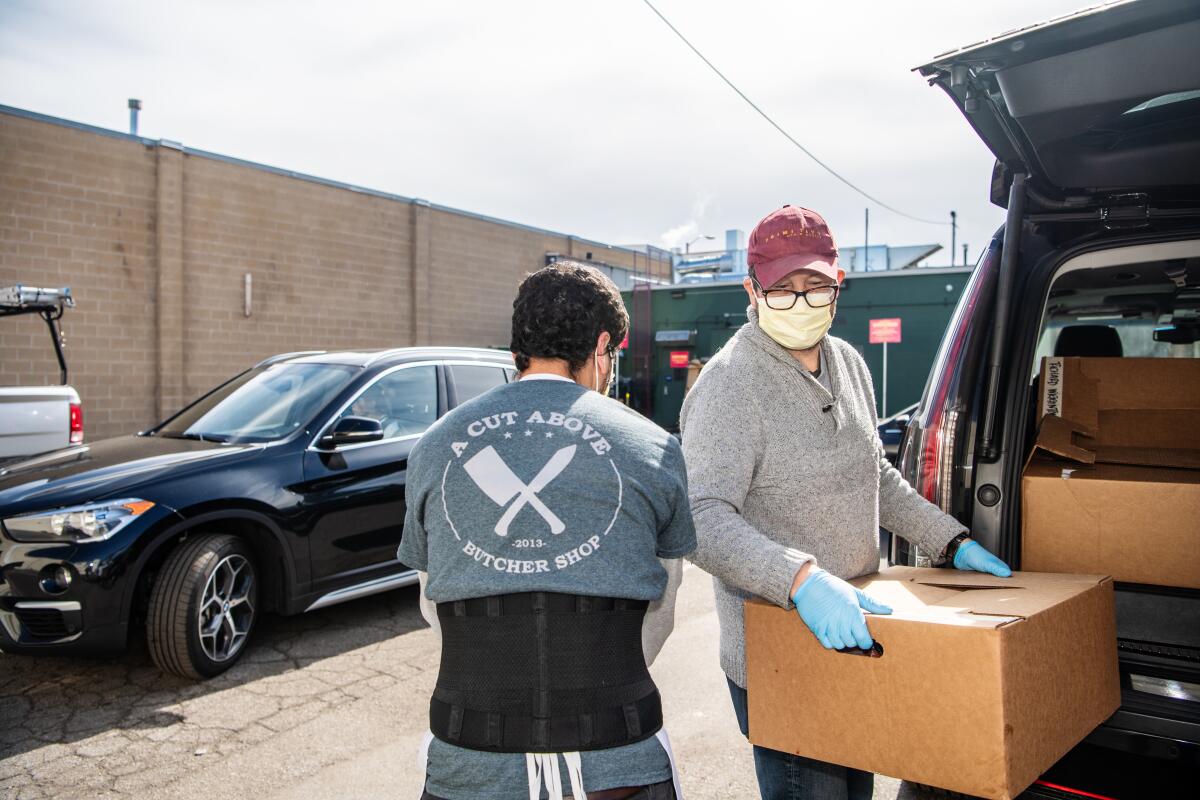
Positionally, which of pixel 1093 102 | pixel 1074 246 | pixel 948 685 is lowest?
pixel 948 685

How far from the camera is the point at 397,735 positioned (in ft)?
12.2

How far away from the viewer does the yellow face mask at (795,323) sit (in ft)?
6.89

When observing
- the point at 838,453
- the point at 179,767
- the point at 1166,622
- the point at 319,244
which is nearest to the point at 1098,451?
the point at 1166,622

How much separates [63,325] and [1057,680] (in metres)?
13.7

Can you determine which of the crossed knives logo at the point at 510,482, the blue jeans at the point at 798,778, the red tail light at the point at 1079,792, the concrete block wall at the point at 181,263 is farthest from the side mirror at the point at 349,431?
the concrete block wall at the point at 181,263

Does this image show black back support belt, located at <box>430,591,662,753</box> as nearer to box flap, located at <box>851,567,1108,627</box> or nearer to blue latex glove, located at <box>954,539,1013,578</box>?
box flap, located at <box>851,567,1108,627</box>

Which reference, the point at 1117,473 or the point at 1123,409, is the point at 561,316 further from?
the point at 1123,409

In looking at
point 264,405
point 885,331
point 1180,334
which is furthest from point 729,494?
point 885,331

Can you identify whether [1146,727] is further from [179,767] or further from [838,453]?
[179,767]

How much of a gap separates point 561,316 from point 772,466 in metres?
0.66

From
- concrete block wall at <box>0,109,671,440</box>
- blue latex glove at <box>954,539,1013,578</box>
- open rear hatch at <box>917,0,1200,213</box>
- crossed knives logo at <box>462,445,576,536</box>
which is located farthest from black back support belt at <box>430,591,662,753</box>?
concrete block wall at <box>0,109,671,440</box>

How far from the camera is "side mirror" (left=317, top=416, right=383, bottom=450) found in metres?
4.99

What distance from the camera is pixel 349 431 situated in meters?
4.98

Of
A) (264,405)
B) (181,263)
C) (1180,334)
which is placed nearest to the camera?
(1180,334)
